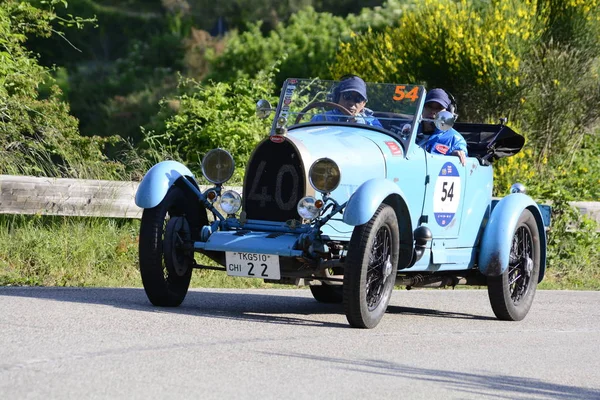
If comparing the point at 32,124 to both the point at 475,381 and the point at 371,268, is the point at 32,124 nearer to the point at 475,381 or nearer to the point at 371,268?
the point at 371,268

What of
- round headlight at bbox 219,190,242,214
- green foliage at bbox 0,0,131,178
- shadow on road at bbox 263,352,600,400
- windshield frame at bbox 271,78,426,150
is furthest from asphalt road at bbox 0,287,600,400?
green foliage at bbox 0,0,131,178

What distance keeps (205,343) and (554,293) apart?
21.0 ft

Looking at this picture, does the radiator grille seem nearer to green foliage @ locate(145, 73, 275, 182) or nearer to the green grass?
the green grass

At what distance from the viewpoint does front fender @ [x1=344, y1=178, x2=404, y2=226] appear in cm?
826

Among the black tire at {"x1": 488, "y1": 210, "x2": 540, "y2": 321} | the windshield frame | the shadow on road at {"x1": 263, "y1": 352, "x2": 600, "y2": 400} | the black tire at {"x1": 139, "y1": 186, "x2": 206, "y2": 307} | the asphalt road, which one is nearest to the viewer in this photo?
the asphalt road

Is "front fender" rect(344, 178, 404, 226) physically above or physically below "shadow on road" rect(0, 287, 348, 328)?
above

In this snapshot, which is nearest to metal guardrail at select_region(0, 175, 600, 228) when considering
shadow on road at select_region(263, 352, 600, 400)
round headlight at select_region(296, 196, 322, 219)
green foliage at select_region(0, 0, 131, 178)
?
green foliage at select_region(0, 0, 131, 178)

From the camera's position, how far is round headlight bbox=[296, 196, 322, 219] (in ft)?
28.1

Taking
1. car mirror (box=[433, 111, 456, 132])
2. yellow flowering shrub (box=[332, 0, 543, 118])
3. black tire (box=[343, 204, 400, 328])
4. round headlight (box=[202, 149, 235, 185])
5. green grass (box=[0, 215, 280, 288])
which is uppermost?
yellow flowering shrub (box=[332, 0, 543, 118])

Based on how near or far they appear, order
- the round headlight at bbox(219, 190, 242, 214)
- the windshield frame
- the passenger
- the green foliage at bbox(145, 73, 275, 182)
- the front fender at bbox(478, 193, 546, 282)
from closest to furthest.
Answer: the round headlight at bbox(219, 190, 242, 214), the windshield frame, the front fender at bbox(478, 193, 546, 282), the passenger, the green foliage at bbox(145, 73, 275, 182)

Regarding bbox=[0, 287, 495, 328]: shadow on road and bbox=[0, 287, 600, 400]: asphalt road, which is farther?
bbox=[0, 287, 495, 328]: shadow on road

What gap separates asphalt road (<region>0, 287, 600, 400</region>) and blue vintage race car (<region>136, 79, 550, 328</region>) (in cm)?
34

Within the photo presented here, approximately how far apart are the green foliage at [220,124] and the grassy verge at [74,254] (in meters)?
3.05

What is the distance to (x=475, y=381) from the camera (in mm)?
6820
